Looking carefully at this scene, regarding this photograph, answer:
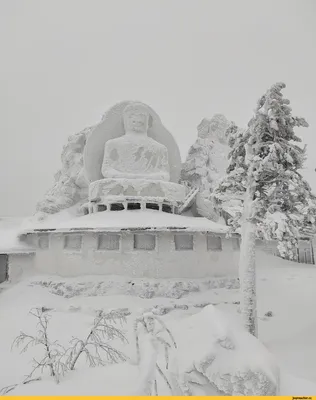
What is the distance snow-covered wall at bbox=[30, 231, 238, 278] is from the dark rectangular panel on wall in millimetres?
2688

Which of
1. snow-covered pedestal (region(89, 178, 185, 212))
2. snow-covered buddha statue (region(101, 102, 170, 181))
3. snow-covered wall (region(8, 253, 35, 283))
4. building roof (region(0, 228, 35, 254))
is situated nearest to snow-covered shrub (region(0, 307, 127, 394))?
snow-covered wall (region(8, 253, 35, 283))

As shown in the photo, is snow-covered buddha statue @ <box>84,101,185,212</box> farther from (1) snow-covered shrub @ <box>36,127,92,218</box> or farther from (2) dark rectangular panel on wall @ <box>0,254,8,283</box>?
(2) dark rectangular panel on wall @ <box>0,254,8,283</box>

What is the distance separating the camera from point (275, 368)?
4805 millimetres

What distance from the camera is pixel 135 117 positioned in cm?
2175

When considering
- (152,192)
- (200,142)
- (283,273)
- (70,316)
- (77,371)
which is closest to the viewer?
(77,371)

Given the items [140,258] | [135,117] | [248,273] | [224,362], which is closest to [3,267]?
[140,258]

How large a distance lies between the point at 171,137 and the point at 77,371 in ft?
65.8

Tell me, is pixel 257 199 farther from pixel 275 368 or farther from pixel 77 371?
pixel 77 371

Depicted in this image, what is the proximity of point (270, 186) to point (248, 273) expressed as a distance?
3.10m

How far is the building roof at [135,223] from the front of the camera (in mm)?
15305

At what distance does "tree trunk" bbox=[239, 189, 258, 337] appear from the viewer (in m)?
10.4

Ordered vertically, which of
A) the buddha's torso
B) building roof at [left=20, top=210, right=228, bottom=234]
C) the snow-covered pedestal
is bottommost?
building roof at [left=20, top=210, right=228, bottom=234]

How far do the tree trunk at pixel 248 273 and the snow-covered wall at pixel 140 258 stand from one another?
18.8 ft

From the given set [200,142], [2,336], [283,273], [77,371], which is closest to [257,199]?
[77,371]
